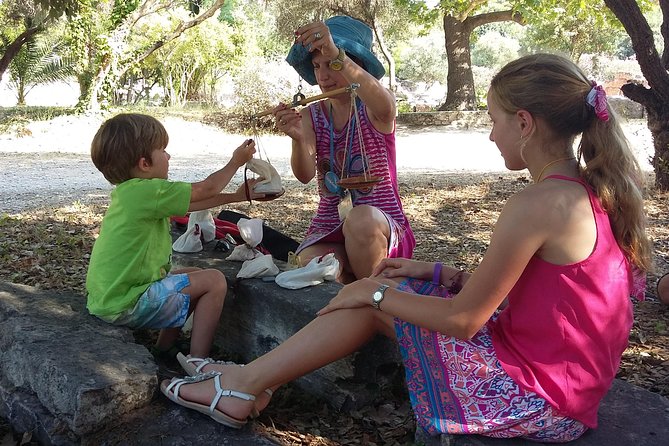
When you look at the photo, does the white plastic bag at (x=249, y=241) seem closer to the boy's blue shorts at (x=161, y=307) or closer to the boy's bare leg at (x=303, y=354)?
the boy's blue shorts at (x=161, y=307)

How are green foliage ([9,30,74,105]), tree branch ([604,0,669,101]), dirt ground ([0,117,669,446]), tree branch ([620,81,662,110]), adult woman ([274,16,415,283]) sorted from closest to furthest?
dirt ground ([0,117,669,446]) → adult woman ([274,16,415,283]) → tree branch ([604,0,669,101]) → tree branch ([620,81,662,110]) → green foliage ([9,30,74,105])

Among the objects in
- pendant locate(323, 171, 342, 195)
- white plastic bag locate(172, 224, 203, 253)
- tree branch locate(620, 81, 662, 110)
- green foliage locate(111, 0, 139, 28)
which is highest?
green foliage locate(111, 0, 139, 28)

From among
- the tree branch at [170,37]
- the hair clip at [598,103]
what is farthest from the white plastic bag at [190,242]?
the tree branch at [170,37]

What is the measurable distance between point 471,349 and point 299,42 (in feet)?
5.64

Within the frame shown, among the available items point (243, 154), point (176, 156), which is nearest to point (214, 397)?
point (243, 154)

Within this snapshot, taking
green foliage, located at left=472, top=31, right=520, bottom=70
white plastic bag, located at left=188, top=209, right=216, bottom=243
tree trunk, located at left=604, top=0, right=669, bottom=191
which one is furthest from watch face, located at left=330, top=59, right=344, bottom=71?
green foliage, located at left=472, top=31, right=520, bottom=70

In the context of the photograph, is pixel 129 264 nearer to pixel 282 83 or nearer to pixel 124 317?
pixel 124 317

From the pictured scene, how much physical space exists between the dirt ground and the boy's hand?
3.28 feet

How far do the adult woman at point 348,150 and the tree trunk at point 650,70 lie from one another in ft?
13.3

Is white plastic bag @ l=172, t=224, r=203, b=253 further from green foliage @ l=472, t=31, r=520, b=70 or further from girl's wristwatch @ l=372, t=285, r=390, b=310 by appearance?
green foliage @ l=472, t=31, r=520, b=70

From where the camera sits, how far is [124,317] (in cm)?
260

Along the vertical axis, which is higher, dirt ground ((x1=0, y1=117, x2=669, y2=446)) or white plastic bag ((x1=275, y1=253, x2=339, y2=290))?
white plastic bag ((x1=275, y1=253, x2=339, y2=290))

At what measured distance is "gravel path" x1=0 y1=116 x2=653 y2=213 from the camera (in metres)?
7.67

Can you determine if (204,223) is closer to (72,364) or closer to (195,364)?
(195,364)
